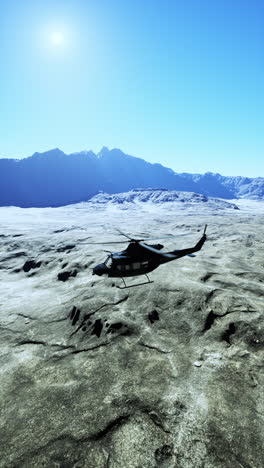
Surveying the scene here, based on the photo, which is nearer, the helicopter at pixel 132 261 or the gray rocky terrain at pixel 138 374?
the gray rocky terrain at pixel 138 374

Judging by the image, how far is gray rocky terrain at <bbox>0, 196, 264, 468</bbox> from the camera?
10.3m

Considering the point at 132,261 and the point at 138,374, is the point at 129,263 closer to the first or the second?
the point at 132,261

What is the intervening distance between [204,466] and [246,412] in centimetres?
312

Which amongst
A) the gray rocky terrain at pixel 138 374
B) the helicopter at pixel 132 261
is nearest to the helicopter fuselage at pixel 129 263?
the helicopter at pixel 132 261

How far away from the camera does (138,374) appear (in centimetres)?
1425

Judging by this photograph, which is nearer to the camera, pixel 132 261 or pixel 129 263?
pixel 129 263

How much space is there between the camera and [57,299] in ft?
86.3

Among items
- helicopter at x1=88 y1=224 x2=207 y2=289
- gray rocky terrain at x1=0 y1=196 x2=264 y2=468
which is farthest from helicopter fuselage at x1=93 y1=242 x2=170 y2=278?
gray rocky terrain at x1=0 y1=196 x2=264 y2=468

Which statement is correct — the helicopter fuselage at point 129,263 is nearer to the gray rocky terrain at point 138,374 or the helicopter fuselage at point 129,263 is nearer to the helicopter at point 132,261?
the helicopter at point 132,261

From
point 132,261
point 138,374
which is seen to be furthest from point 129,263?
point 138,374

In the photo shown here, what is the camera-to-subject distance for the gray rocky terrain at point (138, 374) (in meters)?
10.3

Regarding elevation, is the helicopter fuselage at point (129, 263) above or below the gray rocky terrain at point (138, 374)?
above

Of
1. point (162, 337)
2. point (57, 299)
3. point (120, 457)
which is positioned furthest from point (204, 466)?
point (57, 299)

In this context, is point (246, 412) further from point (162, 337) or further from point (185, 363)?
point (162, 337)
